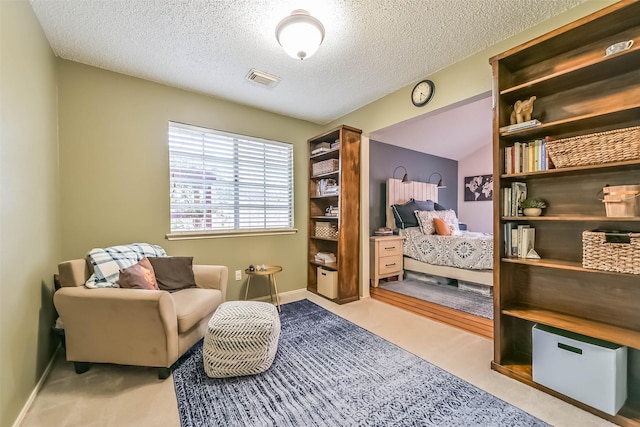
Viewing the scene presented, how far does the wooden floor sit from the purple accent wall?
1253mm

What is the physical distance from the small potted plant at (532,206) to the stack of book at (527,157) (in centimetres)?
23

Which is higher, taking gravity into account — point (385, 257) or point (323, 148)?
point (323, 148)

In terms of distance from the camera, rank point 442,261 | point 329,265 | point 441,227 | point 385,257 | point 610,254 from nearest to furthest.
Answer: point 610,254
point 329,265
point 442,261
point 385,257
point 441,227

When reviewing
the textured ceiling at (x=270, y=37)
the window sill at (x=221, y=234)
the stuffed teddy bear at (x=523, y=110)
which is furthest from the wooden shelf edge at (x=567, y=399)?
the window sill at (x=221, y=234)

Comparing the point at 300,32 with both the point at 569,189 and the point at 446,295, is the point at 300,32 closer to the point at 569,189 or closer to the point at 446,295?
the point at 569,189

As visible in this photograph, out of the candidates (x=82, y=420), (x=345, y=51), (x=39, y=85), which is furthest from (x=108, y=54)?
(x=82, y=420)

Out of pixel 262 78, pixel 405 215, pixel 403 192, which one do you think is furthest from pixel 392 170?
pixel 262 78

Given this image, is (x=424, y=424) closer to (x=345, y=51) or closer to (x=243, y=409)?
(x=243, y=409)

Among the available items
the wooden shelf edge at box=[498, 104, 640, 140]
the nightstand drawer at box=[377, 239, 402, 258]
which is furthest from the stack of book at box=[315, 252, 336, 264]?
the wooden shelf edge at box=[498, 104, 640, 140]

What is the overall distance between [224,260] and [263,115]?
1.93 m

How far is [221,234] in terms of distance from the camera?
3.07 metres

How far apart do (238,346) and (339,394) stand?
2.41 ft

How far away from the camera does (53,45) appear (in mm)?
2109

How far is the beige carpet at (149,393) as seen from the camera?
141 cm
